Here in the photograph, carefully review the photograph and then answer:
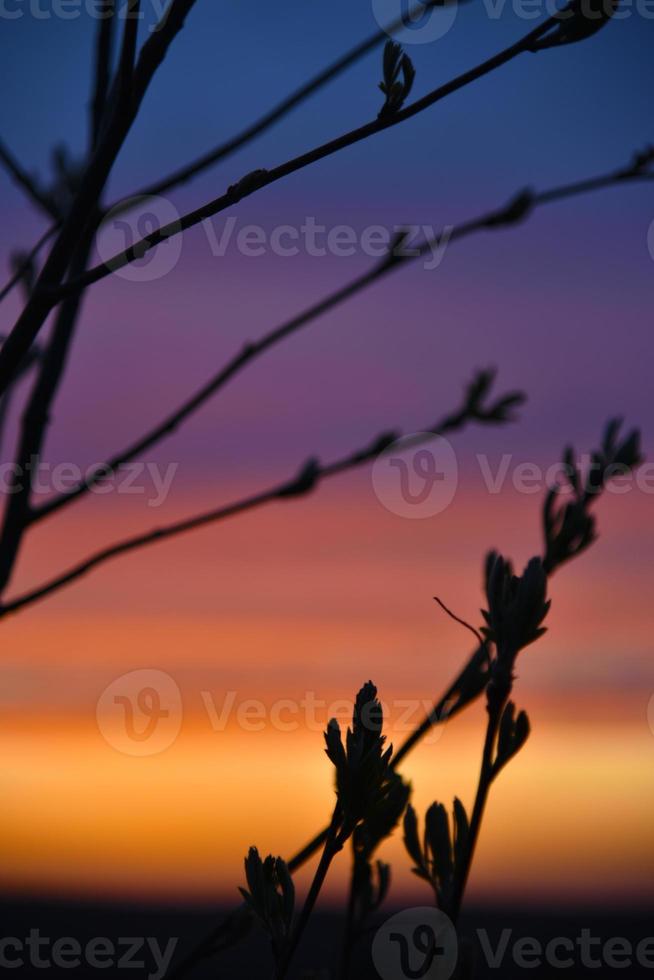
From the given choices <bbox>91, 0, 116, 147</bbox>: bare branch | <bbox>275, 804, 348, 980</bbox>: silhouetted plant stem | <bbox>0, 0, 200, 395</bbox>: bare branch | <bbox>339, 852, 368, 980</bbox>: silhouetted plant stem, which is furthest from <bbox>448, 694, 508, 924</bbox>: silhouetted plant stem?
<bbox>91, 0, 116, 147</bbox>: bare branch

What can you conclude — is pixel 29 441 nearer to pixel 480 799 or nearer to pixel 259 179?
pixel 259 179

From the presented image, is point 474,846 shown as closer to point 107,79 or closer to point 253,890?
point 253,890

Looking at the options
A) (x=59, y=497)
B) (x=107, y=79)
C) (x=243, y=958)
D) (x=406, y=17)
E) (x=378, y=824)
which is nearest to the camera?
(x=406, y=17)

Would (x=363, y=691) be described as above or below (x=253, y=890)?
above

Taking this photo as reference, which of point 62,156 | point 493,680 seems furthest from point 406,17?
Answer: point 62,156

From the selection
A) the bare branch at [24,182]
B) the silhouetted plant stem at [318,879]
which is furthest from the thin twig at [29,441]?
the silhouetted plant stem at [318,879]

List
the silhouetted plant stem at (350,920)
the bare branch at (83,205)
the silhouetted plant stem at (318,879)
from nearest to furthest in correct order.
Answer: the silhouetted plant stem at (318,879), the bare branch at (83,205), the silhouetted plant stem at (350,920)

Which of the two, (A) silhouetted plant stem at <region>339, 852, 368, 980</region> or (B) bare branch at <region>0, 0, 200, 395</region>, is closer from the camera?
(B) bare branch at <region>0, 0, 200, 395</region>

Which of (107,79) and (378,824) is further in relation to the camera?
(107,79)

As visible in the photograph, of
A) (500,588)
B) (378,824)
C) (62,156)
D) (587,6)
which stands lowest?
(378,824)

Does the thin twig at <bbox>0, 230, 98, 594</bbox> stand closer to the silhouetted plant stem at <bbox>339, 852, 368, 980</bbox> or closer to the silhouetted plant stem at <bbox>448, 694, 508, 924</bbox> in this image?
the silhouetted plant stem at <bbox>339, 852, 368, 980</bbox>

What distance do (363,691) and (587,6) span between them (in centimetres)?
86

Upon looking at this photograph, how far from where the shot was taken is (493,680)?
3.77ft

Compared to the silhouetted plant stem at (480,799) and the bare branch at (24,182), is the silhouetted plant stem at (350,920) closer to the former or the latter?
the silhouetted plant stem at (480,799)
